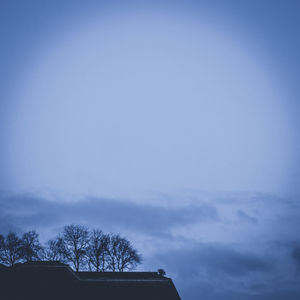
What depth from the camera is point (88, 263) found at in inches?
1818

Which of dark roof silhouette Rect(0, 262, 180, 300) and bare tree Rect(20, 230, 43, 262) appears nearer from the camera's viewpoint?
dark roof silhouette Rect(0, 262, 180, 300)

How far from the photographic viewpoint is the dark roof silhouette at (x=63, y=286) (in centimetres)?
2955

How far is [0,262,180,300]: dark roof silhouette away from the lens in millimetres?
29547

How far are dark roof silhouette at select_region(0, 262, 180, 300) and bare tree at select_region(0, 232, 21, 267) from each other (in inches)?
690

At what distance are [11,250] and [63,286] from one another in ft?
74.5

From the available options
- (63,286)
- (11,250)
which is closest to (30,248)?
(11,250)

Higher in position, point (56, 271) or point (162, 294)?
point (56, 271)

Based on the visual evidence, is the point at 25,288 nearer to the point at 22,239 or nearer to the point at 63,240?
the point at 63,240

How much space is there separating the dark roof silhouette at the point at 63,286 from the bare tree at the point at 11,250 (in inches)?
690

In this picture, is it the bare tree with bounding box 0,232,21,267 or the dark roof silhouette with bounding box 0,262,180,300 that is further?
the bare tree with bounding box 0,232,21,267

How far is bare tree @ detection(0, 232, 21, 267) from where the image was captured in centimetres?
4591

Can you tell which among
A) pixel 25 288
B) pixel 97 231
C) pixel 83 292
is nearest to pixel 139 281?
pixel 83 292

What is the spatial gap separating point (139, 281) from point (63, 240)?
21518 millimetres

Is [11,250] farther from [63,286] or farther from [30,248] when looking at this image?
[63,286]
